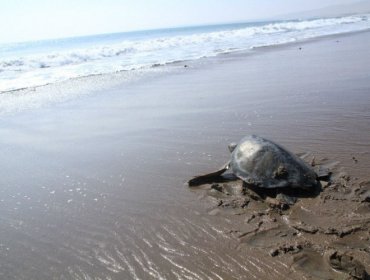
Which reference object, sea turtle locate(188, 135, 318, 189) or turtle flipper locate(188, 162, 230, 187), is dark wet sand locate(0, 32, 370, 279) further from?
sea turtle locate(188, 135, 318, 189)

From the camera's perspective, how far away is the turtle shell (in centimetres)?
413

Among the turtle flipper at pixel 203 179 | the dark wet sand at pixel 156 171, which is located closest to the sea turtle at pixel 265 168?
the turtle flipper at pixel 203 179

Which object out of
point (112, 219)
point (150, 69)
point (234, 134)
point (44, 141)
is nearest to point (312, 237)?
point (112, 219)

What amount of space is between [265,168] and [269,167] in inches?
2.0

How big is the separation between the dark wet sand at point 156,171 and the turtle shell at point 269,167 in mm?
368

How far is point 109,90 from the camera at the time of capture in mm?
11430

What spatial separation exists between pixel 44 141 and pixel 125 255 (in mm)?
4111

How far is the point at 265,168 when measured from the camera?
14.3ft

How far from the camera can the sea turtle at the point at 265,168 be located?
4141 mm

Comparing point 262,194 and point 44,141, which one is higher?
point 44,141

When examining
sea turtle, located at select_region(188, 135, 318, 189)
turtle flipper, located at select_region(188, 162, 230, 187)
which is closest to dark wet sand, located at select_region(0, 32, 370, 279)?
turtle flipper, located at select_region(188, 162, 230, 187)

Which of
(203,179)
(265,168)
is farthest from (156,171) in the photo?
(265,168)

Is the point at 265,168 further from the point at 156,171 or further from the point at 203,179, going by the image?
the point at 156,171

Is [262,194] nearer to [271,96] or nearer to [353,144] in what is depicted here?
[353,144]
